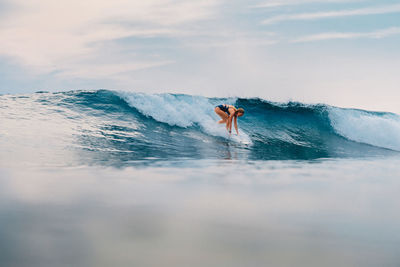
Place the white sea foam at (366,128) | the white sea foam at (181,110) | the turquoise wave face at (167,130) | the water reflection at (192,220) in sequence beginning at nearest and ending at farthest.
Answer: the water reflection at (192,220), the turquoise wave face at (167,130), the white sea foam at (181,110), the white sea foam at (366,128)

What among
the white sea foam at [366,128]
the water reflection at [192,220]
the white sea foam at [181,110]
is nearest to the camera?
the water reflection at [192,220]

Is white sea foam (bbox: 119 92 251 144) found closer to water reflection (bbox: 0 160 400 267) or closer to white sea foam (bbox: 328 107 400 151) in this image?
white sea foam (bbox: 328 107 400 151)

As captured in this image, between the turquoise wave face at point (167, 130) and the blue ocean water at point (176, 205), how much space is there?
0.10 metres

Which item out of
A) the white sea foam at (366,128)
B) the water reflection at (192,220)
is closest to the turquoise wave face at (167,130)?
the white sea foam at (366,128)

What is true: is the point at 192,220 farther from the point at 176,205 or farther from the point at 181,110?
the point at 181,110

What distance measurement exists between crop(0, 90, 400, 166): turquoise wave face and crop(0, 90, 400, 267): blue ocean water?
4.1 inches

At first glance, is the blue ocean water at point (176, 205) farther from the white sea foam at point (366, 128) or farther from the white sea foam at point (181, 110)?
the white sea foam at point (366, 128)

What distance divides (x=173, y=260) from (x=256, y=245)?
1.99ft

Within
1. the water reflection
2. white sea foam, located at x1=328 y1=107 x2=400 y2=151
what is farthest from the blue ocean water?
white sea foam, located at x1=328 y1=107 x2=400 y2=151

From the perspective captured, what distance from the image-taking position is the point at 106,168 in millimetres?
5539

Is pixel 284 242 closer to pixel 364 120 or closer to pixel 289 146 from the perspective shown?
pixel 289 146

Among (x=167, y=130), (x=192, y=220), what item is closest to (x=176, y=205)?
(x=192, y=220)

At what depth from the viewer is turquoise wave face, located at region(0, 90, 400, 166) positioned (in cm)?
746

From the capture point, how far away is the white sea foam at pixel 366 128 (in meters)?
13.1
